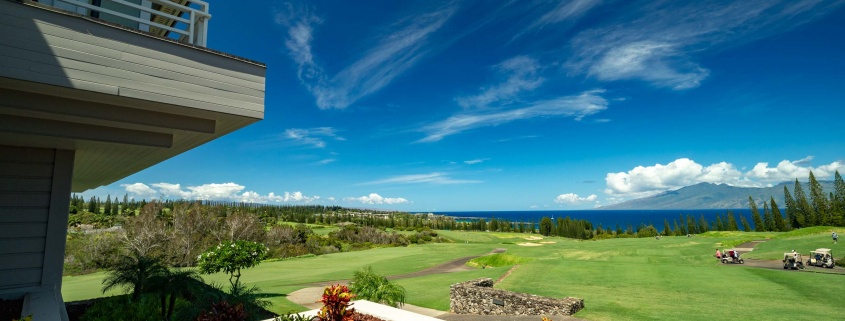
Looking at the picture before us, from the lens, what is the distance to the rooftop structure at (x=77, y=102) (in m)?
3.96

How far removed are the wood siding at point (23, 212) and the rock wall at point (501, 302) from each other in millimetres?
11715

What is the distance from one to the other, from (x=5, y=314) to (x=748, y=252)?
35245 mm

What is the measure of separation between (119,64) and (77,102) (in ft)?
2.64

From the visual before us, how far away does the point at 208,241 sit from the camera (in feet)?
146

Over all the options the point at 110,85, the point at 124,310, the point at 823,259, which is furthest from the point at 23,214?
the point at 823,259

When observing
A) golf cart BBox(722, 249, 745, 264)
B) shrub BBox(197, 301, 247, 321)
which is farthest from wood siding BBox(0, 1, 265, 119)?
golf cart BBox(722, 249, 745, 264)

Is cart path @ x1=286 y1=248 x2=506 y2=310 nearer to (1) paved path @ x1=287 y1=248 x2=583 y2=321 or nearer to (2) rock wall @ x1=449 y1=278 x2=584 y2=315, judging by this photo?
(1) paved path @ x1=287 y1=248 x2=583 y2=321

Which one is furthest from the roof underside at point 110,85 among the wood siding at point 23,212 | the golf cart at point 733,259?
the golf cart at point 733,259

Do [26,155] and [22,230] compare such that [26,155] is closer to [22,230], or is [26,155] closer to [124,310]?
[22,230]

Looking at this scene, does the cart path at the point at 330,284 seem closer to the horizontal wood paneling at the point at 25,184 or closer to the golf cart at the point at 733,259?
the horizontal wood paneling at the point at 25,184

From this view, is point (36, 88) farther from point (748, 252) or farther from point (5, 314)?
point (748, 252)

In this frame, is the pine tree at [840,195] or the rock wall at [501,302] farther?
the pine tree at [840,195]

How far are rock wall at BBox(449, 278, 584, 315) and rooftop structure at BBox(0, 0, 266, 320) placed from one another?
10.7 m

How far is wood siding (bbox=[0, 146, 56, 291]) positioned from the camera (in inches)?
251
